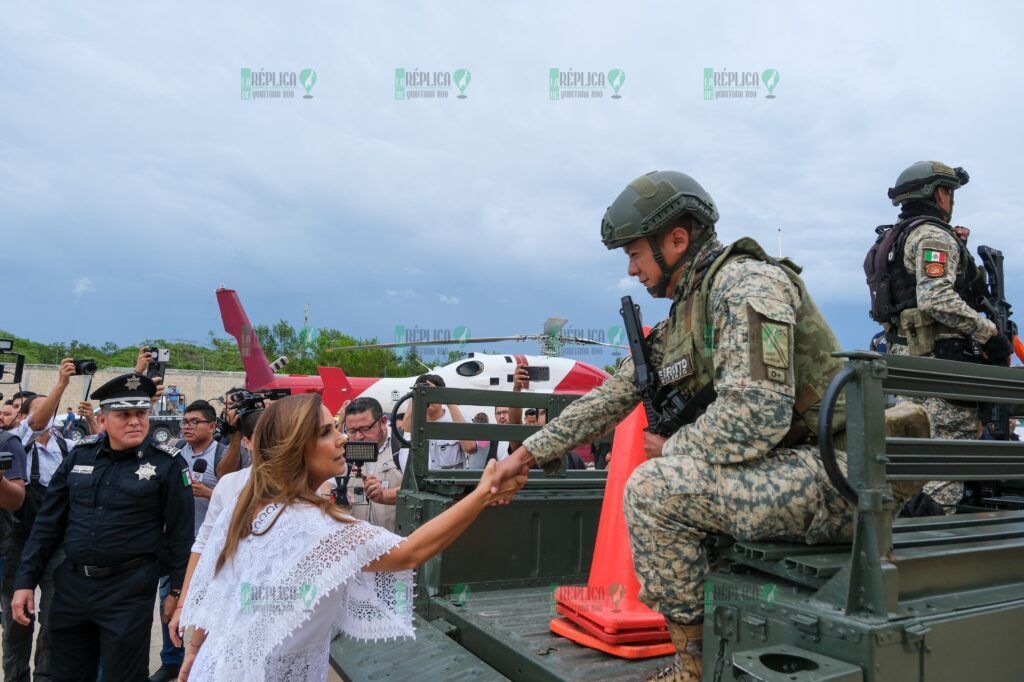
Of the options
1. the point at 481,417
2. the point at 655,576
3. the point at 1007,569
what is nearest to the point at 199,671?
the point at 655,576

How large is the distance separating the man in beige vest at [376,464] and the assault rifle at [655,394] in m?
3.13

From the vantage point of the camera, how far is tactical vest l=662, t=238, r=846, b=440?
2.53m

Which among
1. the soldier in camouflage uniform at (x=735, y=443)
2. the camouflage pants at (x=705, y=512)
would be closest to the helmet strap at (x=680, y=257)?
the soldier in camouflage uniform at (x=735, y=443)

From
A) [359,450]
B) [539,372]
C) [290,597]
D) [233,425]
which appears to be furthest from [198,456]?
[539,372]

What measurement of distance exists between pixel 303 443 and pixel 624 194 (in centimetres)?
147

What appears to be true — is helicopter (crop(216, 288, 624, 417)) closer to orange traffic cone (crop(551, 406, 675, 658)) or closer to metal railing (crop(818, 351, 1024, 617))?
orange traffic cone (crop(551, 406, 675, 658))

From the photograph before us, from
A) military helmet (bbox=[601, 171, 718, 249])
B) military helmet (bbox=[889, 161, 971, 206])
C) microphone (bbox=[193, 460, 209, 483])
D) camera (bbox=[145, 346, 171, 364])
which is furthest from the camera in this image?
microphone (bbox=[193, 460, 209, 483])

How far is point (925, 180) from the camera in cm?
439

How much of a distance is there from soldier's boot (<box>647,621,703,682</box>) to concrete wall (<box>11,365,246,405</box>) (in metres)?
40.3

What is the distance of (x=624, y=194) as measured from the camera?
9.62ft

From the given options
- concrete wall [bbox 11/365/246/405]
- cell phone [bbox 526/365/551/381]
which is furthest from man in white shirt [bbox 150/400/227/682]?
concrete wall [bbox 11/365/246/405]

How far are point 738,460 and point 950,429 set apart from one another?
2439mm

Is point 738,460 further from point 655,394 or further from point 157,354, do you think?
point 157,354

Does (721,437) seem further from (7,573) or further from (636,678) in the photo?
(7,573)
